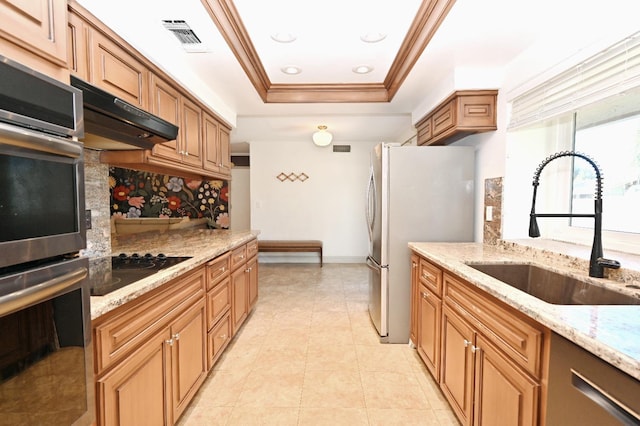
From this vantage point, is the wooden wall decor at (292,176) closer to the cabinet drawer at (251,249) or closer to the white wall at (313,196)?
the white wall at (313,196)

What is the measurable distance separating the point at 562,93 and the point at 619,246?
36.3 inches

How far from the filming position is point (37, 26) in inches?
31.6

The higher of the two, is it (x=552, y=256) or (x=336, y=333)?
(x=552, y=256)

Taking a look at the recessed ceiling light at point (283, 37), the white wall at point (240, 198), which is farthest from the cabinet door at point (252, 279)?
the white wall at point (240, 198)

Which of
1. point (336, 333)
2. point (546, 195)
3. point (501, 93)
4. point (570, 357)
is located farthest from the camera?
point (336, 333)

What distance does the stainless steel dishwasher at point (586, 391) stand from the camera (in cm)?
66

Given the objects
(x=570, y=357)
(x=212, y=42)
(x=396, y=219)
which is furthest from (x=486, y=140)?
(x=212, y=42)

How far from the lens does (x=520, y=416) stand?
1041 millimetres

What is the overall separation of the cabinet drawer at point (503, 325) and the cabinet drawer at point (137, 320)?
4.80 ft

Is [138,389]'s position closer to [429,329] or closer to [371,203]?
[429,329]

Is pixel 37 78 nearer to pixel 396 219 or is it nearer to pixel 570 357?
pixel 570 357

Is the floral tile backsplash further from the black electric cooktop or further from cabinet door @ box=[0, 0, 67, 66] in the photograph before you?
cabinet door @ box=[0, 0, 67, 66]

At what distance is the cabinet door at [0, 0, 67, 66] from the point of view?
2.41 feet

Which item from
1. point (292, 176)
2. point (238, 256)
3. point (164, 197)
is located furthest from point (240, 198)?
point (238, 256)
